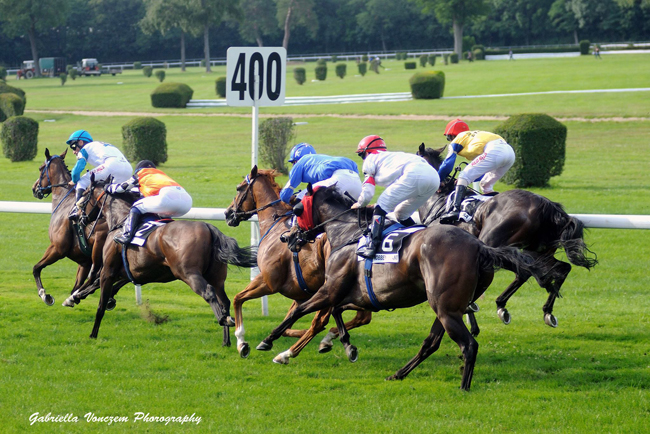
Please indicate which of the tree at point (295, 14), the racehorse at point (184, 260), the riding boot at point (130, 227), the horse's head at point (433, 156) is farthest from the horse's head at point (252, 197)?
the tree at point (295, 14)

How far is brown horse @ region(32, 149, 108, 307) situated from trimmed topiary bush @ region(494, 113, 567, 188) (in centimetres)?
1026

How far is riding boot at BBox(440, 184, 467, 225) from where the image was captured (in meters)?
8.38

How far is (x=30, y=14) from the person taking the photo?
66125 mm

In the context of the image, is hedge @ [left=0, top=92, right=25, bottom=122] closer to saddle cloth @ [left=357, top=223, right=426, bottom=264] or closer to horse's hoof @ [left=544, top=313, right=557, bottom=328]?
horse's hoof @ [left=544, top=313, right=557, bottom=328]

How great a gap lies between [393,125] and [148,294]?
751 inches

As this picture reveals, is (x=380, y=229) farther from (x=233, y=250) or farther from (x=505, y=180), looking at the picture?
(x=505, y=180)

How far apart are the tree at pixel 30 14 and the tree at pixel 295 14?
21137mm

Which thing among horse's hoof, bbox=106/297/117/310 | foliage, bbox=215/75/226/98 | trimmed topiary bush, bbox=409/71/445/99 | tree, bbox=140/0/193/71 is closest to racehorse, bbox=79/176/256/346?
horse's hoof, bbox=106/297/117/310

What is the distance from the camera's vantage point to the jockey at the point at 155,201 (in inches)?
304

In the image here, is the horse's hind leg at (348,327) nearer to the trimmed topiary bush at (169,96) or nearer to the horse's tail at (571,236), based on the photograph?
the horse's tail at (571,236)

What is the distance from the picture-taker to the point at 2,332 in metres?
7.83

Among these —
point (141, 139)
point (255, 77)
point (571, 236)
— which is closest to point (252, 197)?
point (255, 77)

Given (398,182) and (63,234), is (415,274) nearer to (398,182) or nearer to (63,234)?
(398,182)

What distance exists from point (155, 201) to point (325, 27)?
8091cm
